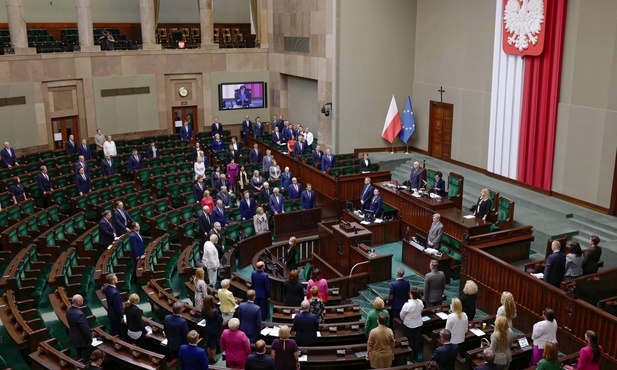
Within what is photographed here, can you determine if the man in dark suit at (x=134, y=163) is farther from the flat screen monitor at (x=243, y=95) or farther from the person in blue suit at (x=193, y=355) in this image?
the person in blue suit at (x=193, y=355)

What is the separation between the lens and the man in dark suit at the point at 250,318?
7.36 meters

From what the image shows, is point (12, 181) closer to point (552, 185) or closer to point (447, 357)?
point (447, 357)

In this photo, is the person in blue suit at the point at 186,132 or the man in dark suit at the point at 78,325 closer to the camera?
the man in dark suit at the point at 78,325

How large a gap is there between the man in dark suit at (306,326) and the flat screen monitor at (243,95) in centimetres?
1661

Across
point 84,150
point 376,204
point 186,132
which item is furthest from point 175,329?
point 186,132

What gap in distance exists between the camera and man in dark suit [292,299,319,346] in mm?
7359

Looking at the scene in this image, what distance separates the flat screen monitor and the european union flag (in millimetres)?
6750

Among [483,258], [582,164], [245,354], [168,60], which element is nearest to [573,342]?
[483,258]

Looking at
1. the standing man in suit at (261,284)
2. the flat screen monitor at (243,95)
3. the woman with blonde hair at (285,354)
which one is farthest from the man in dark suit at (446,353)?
the flat screen monitor at (243,95)

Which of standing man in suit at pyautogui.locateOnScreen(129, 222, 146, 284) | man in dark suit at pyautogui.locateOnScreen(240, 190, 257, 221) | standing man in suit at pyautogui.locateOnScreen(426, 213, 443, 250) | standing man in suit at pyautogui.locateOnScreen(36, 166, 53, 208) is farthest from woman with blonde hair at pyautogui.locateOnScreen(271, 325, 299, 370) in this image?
standing man in suit at pyautogui.locateOnScreen(36, 166, 53, 208)

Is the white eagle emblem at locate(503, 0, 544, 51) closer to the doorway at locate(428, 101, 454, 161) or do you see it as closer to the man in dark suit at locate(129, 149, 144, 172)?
the doorway at locate(428, 101, 454, 161)

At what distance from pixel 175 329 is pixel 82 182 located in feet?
27.8

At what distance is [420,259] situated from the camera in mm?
11414

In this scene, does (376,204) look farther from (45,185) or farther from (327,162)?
(45,185)
